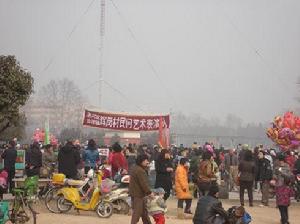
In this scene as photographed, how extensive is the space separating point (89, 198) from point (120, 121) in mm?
7096

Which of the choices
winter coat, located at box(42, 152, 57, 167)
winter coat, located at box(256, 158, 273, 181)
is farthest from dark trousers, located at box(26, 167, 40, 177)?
winter coat, located at box(256, 158, 273, 181)

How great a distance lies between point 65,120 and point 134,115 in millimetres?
72996

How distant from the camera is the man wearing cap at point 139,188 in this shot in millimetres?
11156

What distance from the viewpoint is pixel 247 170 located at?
1739cm

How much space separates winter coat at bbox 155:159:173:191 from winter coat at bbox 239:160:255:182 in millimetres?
2697

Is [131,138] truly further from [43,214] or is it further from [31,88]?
[43,214]

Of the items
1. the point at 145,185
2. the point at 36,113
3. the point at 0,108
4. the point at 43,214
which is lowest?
the point at 43,214

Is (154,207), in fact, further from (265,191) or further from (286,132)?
(286,132)

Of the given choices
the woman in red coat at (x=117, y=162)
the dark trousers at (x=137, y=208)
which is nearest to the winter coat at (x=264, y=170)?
the woman in red coat at (x=117, y=162)

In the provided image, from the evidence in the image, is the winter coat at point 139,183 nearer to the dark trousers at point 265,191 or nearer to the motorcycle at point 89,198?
the motorcycle at point 89,198

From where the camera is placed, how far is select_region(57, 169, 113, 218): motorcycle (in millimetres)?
14602

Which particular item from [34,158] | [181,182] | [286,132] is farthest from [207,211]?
[286,132]

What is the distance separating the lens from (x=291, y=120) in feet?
85.1

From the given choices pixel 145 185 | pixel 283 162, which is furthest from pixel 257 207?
pixel 145 185
